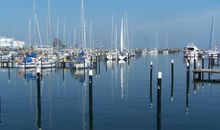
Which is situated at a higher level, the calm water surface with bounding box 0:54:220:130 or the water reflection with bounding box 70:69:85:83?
the water reflection with bounding box 70:69:85:83

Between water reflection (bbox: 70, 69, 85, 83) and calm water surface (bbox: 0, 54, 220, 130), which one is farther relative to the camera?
water reflection (bbox: 70, 69, 85, 83)

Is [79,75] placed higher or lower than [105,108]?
higher

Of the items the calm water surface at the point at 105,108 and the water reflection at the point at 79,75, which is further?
the water reflection at the point at 79,75

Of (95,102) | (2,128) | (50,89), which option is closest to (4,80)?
(50,89)

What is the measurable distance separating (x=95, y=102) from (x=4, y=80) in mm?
23296

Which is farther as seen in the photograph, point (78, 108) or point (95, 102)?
point (95, 102)

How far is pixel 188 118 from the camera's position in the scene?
92.6 ft

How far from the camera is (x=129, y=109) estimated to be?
104ft

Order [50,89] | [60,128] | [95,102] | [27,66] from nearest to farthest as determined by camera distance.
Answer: [60,128]
[95,102]
[50,89]
[27,66]

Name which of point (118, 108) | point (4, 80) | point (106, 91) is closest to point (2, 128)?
point (118, 108)

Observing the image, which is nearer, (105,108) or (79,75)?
(105,108)

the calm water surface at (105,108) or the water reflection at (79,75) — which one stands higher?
the water reflection at (79,75)

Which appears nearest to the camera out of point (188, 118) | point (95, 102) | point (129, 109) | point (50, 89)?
point (188, 118)

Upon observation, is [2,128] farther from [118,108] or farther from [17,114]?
[118,108]
